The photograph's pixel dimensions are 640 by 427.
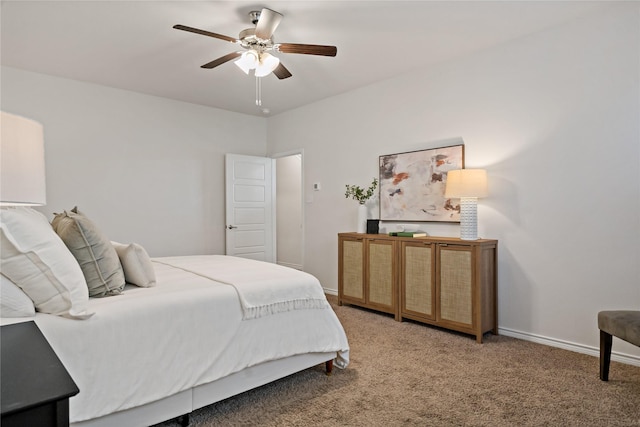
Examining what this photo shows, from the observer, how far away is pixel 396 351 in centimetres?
295

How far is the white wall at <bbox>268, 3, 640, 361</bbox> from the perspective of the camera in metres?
2.78

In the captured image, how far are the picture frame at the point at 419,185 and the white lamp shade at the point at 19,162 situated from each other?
3326 mm

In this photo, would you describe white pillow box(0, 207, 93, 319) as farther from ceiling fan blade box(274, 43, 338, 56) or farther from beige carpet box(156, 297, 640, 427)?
ceiling fan blade box(274, 43, 338, 56)

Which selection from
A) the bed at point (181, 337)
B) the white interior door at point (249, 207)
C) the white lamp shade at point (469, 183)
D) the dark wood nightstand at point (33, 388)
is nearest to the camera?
the dark wood nightstand at point (33, 388)

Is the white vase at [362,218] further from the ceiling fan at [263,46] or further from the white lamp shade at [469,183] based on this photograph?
the ceiling fan at [263,46]

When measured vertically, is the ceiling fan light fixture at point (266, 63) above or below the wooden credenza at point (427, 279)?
above

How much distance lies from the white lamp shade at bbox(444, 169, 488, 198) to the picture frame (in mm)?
332

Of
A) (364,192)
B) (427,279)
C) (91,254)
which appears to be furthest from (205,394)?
(364,192)

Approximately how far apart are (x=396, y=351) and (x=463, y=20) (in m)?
2.64

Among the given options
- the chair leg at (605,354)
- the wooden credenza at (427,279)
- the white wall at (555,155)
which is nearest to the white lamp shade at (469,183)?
the white wall at (555,155)

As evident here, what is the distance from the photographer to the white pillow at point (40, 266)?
1439mm

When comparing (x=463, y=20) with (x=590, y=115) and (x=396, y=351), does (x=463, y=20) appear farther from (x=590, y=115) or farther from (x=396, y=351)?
(x=396, y=351)

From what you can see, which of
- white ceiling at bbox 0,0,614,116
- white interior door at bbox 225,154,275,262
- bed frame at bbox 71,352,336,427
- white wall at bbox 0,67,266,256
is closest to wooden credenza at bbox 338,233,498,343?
bed frame at bbox 71,352,336,427

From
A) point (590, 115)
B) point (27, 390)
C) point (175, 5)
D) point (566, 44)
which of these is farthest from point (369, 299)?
point (27, 390)
